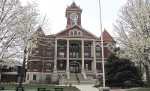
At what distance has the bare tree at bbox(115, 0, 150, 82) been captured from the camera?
24.0 metres

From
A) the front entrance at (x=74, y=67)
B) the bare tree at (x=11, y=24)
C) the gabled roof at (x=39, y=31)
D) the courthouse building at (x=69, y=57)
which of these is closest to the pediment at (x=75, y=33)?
the courthouse building at (x=69, y=57)

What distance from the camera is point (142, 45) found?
76.7ft

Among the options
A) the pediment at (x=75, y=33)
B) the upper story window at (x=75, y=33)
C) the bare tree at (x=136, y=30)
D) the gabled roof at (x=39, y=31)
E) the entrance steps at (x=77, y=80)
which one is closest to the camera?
the bare tree at (x=136, y=30)

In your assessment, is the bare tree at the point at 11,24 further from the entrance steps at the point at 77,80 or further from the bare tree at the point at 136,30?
the entrance steps at the point at 77,80

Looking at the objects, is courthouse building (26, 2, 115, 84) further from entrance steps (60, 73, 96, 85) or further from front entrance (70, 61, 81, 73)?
entrance steps (60, 73, 96, 85)

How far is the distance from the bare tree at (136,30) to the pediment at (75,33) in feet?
94.5

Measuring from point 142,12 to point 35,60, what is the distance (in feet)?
118

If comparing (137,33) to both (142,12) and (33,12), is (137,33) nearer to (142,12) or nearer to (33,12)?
(142,12)

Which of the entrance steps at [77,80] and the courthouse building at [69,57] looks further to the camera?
the courthouse building at [69,57]

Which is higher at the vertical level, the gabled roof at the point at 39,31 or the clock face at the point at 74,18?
the clock face at the point at 74,18

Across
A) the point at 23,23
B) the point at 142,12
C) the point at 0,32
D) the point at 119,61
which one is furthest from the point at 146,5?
the point at 0,32

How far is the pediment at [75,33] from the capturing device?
57.9 m

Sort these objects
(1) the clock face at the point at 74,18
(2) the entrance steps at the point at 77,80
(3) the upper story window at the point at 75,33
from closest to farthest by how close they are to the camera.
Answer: (2) the entrance steps at the point at 77,80, (3) the upper story window at the point at 75,33, (1) the clock face at the point at 74,18

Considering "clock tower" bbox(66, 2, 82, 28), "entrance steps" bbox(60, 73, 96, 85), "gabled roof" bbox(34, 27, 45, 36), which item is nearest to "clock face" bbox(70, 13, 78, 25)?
"clock tower" bbox(66, 2, 82, 28)
